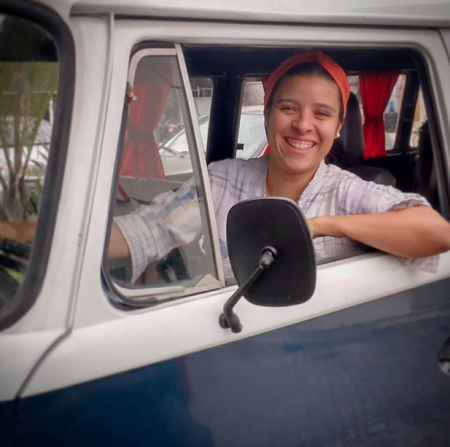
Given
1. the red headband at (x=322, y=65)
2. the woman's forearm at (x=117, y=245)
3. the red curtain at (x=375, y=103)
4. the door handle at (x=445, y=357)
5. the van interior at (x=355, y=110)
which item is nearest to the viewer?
the woman's forearm at (x=117, y=245)

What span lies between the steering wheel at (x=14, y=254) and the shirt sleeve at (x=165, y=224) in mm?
261

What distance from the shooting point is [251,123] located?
2990mm

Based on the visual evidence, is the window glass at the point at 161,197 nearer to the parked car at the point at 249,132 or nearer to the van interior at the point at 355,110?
the parked car at the point at 249,132

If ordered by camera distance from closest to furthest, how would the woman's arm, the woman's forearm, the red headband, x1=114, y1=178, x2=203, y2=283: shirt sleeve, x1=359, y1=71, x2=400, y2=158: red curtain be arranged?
the woman's forearm → x1=114, y1=178, x2=203, y2=283: shirt sleeve → the woman's arm → the red headband → x1=359, y1=71, x2=400, y2=158: red curtain

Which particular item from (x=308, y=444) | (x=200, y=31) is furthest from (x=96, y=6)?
(x=308, y=444)

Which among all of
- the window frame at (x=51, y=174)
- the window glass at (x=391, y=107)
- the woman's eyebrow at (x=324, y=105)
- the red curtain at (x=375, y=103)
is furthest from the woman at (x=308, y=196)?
the red curtain at (x=375, y=103)

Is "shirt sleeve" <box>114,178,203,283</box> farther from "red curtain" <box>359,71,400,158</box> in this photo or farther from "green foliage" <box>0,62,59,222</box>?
"red curtain" <box>359,71,400,158</box>

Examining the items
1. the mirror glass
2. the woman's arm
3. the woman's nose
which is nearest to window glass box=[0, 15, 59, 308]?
the mirror glass

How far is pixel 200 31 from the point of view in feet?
4.58

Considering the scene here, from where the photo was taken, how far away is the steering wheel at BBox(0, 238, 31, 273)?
51.8 inches

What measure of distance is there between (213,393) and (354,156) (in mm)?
1856

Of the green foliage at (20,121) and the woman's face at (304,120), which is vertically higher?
the woman's face at (304,120)

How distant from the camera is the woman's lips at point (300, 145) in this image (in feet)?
6.63

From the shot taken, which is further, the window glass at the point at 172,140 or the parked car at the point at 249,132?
the parked car at the point at 249,132
